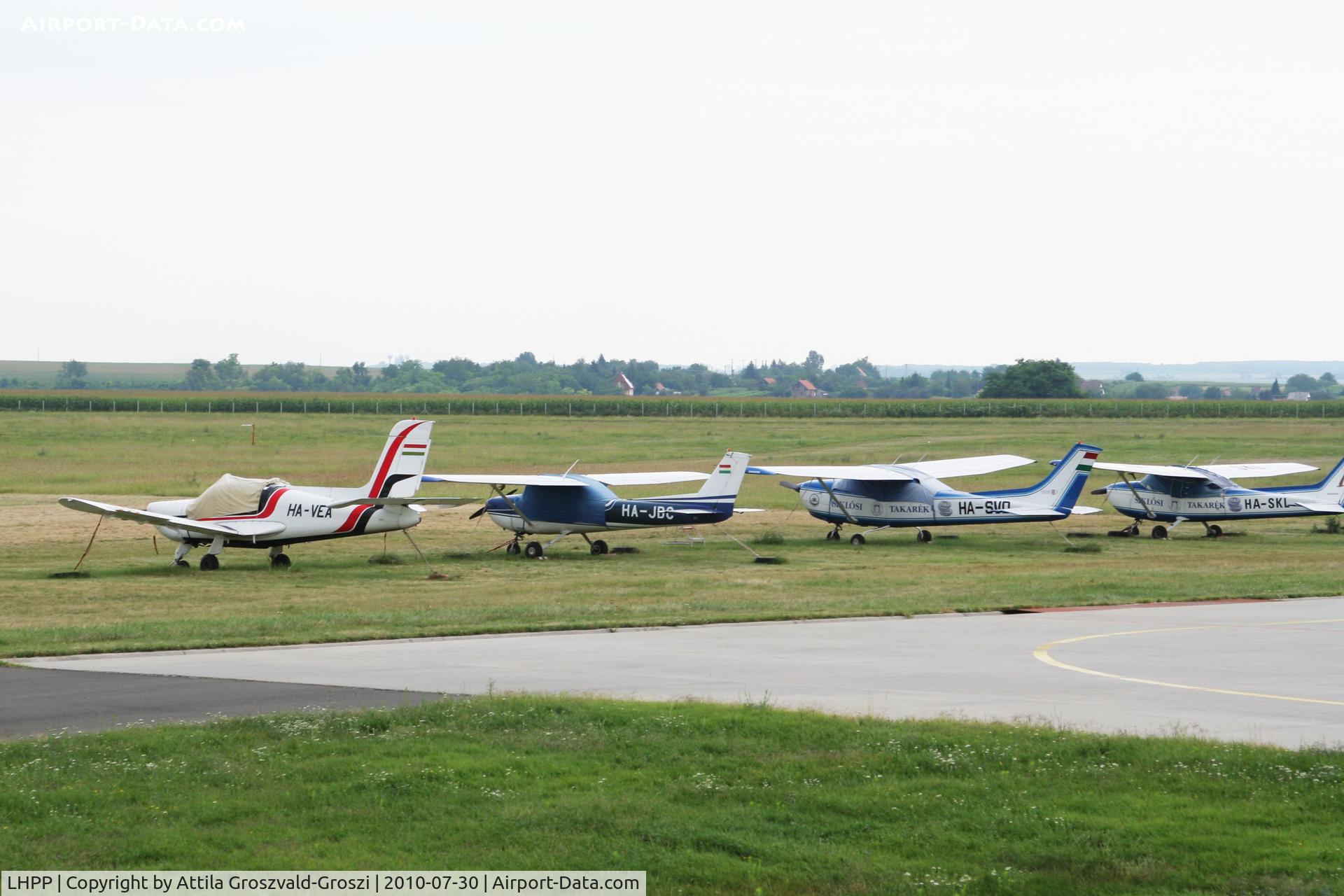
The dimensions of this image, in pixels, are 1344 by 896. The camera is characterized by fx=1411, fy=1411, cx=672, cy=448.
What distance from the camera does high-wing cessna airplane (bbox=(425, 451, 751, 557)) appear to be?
3275 centimetres

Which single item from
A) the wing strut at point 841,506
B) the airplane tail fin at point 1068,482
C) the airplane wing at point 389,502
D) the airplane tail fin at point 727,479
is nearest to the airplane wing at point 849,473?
the wing strut at point 841,506

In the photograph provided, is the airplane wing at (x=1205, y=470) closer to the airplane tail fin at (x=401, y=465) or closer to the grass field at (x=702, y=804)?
the airplane tail fin at (x=401, y=465)

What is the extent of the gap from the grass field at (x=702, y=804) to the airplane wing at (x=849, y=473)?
2428cm

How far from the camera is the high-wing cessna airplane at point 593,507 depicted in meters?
32.8

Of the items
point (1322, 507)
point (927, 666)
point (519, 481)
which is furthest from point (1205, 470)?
point (927, 666)

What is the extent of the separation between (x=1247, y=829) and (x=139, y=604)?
61.8 feet

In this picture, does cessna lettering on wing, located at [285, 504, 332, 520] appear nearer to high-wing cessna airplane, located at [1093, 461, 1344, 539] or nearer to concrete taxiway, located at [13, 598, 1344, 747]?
concrete taxiway, located at [13, 598, 1344, 747]

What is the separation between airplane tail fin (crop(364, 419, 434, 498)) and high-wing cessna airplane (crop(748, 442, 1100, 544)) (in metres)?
9.32

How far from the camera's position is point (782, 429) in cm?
8444

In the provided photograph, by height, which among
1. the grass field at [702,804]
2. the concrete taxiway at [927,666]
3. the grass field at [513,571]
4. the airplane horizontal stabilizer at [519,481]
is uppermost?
the airplane horizontal stabilizer at [519,481]

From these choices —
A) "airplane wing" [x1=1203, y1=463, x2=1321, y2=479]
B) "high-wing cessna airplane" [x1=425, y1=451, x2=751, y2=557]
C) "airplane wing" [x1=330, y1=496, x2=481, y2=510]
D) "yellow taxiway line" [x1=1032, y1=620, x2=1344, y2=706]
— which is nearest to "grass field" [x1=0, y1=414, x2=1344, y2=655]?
"high-wing cessna airplane" [x1=425, y1=451, x2=751, y2=557]

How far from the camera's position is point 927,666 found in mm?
16109

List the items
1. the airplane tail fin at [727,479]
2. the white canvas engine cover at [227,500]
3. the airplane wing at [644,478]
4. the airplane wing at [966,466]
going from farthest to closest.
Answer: the airplane wing at [966,466] < the airplane wing at [644,478] < the airplane tail fin at [727,479] < the white canvas engine cover at [227,500]

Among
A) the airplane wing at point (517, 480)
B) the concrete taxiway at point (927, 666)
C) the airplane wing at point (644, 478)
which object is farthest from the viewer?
the airplane wing at point (644, 478)
